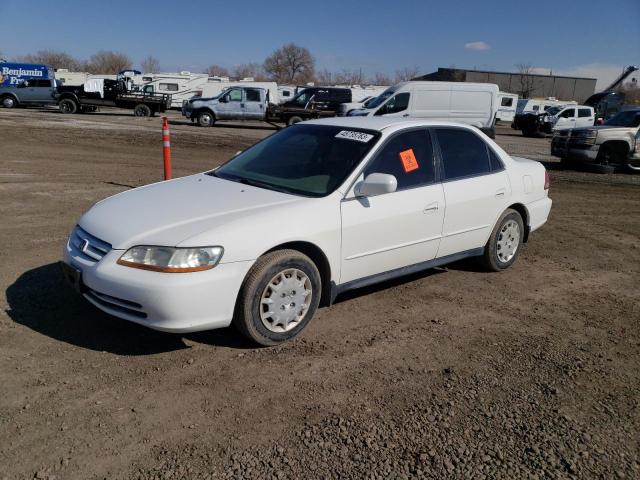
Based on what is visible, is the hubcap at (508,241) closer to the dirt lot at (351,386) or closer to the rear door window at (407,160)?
the dirt lot at (351,386)

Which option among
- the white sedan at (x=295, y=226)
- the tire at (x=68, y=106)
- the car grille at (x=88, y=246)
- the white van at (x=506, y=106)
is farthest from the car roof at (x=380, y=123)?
the white van at (x=506, y=106)

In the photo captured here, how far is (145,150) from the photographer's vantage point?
1534 cm

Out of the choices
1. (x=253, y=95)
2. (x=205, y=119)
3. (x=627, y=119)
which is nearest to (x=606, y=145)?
(x=627, y=119)

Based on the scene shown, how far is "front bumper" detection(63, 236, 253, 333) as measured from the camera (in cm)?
332

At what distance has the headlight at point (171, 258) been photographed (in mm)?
3371

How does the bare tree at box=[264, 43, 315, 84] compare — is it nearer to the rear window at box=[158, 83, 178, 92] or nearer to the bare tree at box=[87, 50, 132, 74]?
the bare tree at box=[87, 50, 132, 74]

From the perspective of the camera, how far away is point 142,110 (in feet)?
102

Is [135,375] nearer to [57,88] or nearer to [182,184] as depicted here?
[182,184]

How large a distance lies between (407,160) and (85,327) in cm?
285

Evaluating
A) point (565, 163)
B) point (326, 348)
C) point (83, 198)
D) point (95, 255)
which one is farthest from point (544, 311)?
point (565, 163)

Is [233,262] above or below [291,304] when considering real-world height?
above

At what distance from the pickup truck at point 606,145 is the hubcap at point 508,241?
10340 mm

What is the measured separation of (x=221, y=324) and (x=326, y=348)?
789mm

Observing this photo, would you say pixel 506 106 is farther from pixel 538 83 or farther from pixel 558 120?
pixel 538 83
